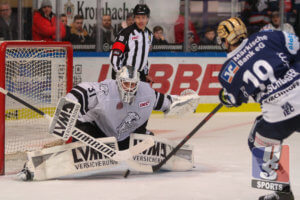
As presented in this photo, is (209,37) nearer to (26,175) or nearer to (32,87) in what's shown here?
(32,87)

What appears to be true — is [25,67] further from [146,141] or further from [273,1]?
[273,1]

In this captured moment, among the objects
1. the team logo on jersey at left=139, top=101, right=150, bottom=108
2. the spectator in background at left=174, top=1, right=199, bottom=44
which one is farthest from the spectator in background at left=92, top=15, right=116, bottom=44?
the team logo on jersey at left=139, top=101, right=150, bottom=108

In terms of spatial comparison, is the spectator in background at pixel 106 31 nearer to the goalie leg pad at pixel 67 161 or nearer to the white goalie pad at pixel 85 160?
the white goalie pad at pixel 85 160

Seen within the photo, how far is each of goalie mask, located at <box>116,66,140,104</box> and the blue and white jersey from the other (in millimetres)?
1051

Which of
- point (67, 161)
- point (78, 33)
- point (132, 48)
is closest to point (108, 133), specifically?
point (67, 161)

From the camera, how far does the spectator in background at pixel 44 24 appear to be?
719 cm

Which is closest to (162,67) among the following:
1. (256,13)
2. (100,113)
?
(256,13)

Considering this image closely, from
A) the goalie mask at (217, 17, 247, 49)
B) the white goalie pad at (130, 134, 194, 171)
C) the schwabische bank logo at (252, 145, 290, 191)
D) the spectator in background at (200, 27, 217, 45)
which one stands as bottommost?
the white goalie pad at (130, 134, 194, 171)

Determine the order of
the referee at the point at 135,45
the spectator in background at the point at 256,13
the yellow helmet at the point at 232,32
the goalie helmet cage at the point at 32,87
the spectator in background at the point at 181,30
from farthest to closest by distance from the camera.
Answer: the spectator in background at the point at 256,13, the spectator in background at the point at 181,30, the referee at the point at 135,45, the goalie helmet cage at the point at 32,87, the yellow helmet at the point at 232,32

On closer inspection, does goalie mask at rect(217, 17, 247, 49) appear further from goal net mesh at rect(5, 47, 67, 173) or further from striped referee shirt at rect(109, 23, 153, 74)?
striped referee shirt at rect(109, 23, 153, 74)

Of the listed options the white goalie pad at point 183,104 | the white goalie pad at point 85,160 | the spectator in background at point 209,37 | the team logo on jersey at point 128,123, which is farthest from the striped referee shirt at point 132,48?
the spectator in background at point 209,37

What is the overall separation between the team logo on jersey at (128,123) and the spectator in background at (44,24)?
9.83 feet

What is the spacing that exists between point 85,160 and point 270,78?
56.4 inches

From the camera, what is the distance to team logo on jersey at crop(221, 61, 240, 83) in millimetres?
3260
